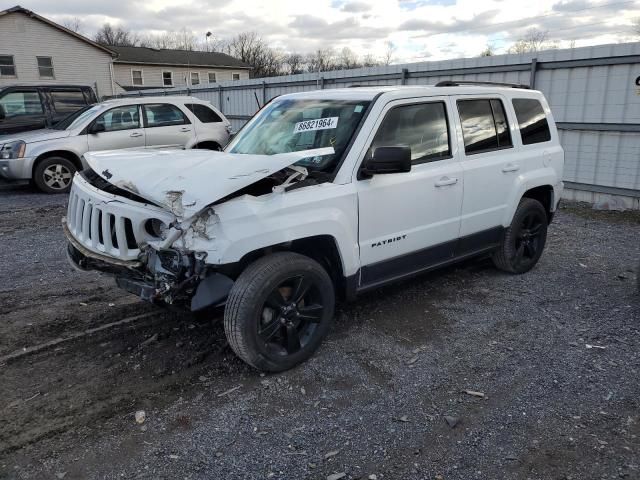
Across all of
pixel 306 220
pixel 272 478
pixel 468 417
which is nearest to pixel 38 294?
pixel 306 220

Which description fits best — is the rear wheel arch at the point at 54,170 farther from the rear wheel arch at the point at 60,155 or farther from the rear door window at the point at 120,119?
the rear door window at the point at 120,119

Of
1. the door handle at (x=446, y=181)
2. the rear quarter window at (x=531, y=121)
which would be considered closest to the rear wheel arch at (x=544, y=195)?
the rear quarter window at (x=531, y=121)

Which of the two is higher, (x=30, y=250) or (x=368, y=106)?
(x=368, y=106)

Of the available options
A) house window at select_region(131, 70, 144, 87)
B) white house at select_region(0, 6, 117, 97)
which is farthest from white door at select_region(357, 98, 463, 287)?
house window at select_region(131, 70, 144, 87)

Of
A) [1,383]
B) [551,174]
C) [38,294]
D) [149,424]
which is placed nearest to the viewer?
[149,424]

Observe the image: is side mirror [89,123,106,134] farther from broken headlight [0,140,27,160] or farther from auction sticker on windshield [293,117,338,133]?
auction sticker on windshield [293,117,338,133]

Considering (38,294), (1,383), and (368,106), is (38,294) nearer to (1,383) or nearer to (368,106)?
(1,383)

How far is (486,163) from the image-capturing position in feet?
15.7

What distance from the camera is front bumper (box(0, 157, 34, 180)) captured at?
9.87 meters

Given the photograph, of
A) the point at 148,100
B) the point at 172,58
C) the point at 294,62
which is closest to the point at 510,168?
the point at 148,100

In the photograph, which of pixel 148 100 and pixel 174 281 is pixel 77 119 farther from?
pixel 174 281

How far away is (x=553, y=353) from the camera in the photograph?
12.8 feet

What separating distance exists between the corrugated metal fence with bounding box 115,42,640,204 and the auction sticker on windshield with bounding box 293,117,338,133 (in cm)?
338

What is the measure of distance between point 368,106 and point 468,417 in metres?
2.36
